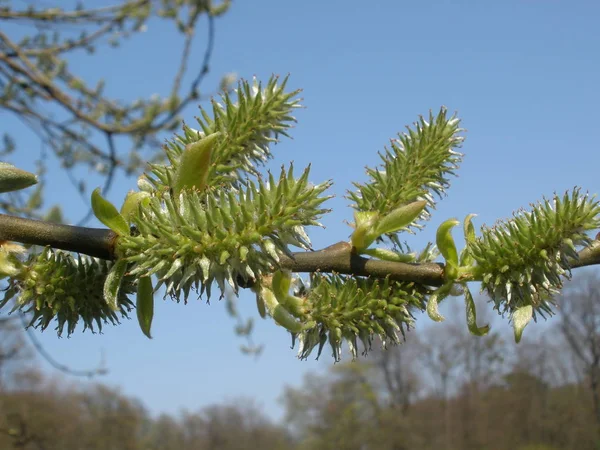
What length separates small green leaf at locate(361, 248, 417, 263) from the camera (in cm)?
127

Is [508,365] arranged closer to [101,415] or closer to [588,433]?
[588,433]

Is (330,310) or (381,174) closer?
(330,310)

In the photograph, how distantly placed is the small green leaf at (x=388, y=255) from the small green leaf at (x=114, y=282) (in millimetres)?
490

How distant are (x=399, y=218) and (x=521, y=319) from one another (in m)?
0.32

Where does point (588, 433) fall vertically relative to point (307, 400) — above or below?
below

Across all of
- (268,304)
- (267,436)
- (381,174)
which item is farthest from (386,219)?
(267,436)

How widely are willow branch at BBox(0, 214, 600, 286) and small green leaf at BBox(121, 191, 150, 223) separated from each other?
2.4 inches

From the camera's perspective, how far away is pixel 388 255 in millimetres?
1280

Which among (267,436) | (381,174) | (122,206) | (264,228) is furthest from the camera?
(267,436)

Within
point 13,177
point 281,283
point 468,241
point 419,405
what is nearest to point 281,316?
point 281,283

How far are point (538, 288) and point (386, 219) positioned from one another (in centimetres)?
34

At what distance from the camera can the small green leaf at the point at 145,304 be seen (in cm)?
115

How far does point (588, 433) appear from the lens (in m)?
25.2

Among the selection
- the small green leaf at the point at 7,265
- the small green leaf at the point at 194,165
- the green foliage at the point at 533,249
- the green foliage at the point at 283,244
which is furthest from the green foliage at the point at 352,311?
the small green leaf at the point at 7,265
